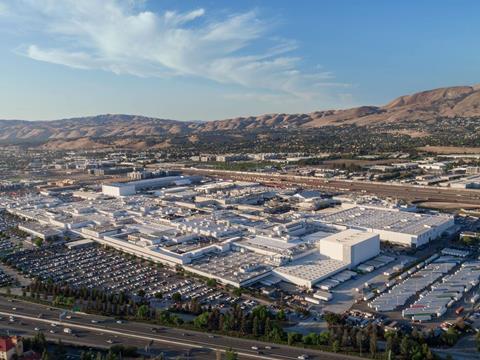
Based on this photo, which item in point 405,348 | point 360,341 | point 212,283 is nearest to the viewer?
point 405,348

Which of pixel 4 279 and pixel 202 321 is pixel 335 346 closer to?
pixel 202 321

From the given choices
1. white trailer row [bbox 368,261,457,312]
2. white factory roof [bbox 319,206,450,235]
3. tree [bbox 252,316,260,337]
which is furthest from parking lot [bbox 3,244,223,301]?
white factory roof [bbox 319,206,450,235]

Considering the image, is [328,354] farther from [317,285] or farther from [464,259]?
[464,259]

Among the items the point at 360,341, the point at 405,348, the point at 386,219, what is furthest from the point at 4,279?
the point at 386,219

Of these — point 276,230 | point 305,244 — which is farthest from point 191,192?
point 305,244

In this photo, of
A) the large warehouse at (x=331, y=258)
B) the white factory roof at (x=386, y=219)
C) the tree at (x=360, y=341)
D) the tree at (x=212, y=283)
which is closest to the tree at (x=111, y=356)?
the tree at (x=212, y=283)
